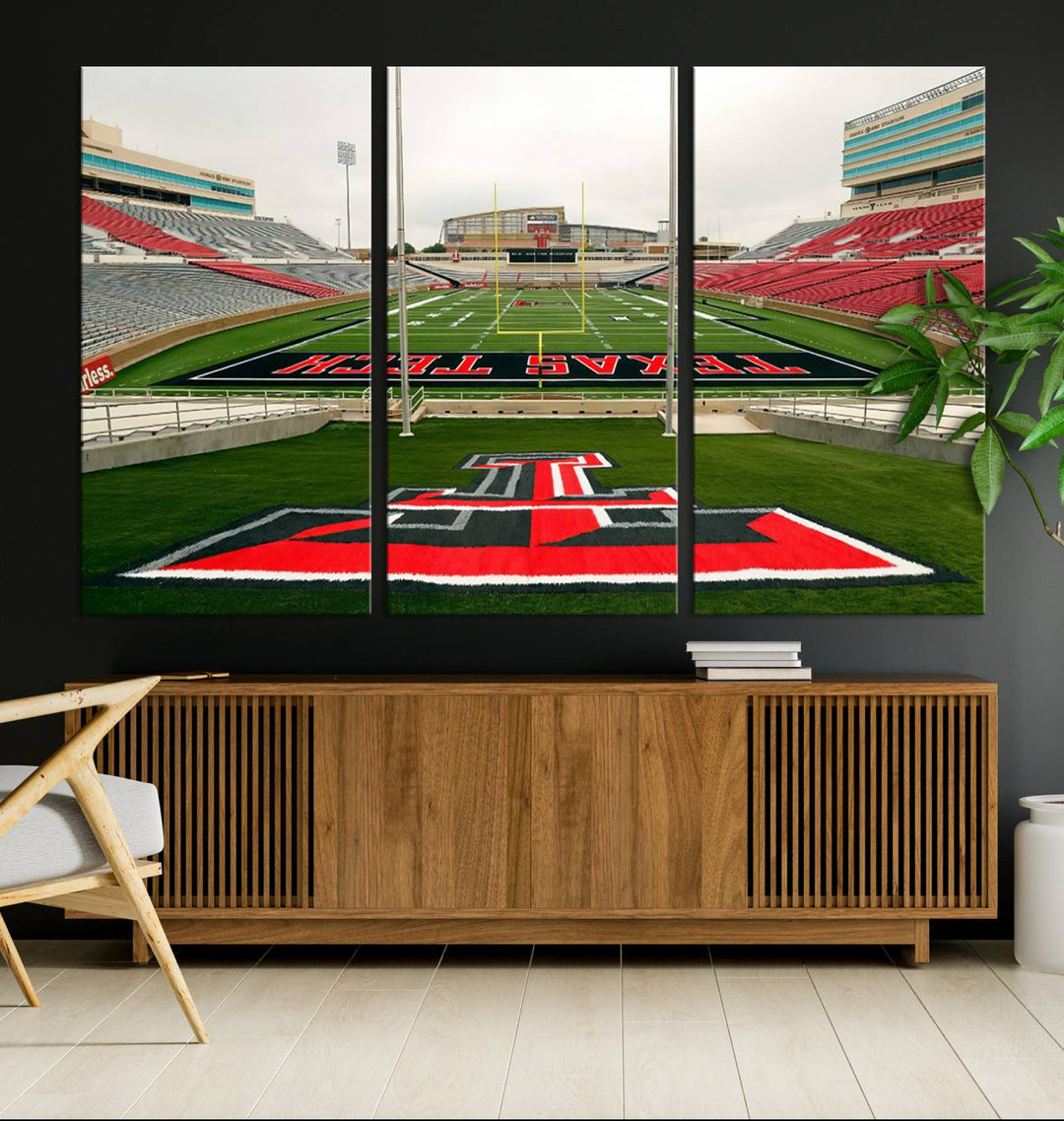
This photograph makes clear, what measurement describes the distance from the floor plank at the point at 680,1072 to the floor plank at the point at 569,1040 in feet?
0.12

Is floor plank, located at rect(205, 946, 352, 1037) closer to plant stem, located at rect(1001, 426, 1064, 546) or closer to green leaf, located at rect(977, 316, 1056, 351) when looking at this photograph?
plant stem, located at rect(1001, 426, 1064, 546)

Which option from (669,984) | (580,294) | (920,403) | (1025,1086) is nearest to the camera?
(1025,1086)

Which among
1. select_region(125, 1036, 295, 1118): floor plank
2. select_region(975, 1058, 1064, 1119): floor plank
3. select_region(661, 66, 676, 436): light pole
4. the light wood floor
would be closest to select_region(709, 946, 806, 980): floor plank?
the light wood floor

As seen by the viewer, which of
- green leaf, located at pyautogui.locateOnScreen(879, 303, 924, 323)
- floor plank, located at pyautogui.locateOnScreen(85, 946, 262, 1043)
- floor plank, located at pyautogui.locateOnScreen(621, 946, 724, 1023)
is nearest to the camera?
floor plank, located at pyautogui.locateOnScreen(85, 946, 262, 1043)

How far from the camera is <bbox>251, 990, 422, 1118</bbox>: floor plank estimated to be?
8.86 feet

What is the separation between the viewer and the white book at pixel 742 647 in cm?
356

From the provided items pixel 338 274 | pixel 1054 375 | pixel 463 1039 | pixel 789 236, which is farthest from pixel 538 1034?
pixel 789 236

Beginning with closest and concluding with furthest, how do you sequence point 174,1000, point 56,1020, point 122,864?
point 122,864
point 56,1020
point 174,1000

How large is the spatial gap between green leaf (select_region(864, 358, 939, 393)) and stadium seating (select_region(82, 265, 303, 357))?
1.86m

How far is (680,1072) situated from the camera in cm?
287

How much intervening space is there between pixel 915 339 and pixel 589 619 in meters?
1.31

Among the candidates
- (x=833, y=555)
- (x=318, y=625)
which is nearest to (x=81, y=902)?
(x=318, y=625)

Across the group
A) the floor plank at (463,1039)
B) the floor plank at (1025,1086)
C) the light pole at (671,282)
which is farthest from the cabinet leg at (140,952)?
the floor plank at (1025,1086)

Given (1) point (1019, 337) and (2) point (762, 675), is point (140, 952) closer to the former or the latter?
(2) point (762, 675)
